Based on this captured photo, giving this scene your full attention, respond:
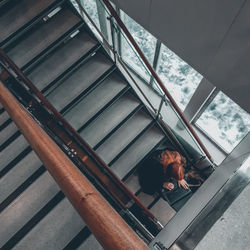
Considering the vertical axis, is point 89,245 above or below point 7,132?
below

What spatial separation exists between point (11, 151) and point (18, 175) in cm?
36

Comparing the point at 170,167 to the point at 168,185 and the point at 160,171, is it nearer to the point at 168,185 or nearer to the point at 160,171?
the point at 160,171

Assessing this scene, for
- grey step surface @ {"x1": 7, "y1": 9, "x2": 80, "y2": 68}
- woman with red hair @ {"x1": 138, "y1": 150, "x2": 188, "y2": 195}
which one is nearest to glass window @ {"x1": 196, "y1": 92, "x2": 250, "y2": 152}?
woman with red hair @ {"x1": 138, "y1": 150, "x2": 188, "y2": 195}

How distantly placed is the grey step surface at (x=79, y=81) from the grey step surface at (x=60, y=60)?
8.7 inches

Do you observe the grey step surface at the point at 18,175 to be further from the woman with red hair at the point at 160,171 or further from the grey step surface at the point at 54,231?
the woman with red hair at the point at 160,171

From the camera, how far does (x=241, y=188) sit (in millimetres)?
1470

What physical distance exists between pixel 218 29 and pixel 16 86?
10.0 ft

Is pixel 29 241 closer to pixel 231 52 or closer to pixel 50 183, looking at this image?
pixel 50 183

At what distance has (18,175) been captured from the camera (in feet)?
9.41

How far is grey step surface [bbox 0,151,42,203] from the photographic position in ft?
9.16

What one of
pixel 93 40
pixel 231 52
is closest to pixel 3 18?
pixel 93 40

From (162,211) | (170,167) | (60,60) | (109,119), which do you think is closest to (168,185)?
(170,167)

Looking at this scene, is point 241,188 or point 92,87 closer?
point 241,188

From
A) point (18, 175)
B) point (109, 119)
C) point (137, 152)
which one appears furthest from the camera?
point (137, 152)
